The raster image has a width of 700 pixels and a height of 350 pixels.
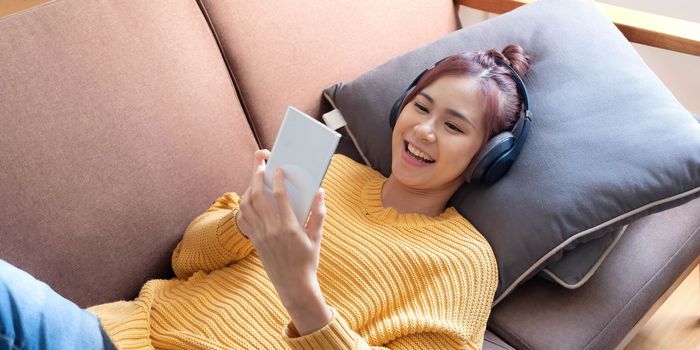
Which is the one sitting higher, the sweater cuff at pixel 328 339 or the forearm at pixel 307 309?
the forearm at pixel 307 309

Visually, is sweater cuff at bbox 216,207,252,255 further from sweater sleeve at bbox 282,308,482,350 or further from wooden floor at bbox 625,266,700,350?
wooden floor at bbox 625,266,700,350

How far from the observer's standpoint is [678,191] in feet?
4.01

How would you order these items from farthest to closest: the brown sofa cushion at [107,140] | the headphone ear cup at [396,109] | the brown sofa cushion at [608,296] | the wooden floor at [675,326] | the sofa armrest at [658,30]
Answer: the wooden floor at [675,326]
the sofa armrest at [658,30]
the headphone ear cup at [396,109]
the brown sofa cushion at [608,296]
the brown sofa cushion at [107,140]

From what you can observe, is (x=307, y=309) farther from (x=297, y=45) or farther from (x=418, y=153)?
(x=297, y=45)

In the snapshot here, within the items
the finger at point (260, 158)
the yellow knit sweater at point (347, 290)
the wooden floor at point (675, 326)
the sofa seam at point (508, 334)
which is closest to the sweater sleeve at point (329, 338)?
the yellow knit sweater at point (347, 290)

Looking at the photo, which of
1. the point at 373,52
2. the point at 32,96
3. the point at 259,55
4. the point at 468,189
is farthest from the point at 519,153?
the point at 32,96

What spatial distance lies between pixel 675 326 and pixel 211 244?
1209mm

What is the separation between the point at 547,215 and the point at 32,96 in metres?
0.87

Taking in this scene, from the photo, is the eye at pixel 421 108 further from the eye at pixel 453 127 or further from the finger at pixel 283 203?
the finger at pixel 283 203

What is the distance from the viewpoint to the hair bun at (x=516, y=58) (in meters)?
1.37

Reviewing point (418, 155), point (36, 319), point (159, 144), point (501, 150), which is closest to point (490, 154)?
point (501, 150)

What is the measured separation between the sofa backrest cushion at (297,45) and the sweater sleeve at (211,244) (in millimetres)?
260

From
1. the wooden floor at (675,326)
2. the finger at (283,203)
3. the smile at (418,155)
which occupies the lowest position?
the wooden floor at (675,326)

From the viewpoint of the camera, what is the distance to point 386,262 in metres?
1.17
